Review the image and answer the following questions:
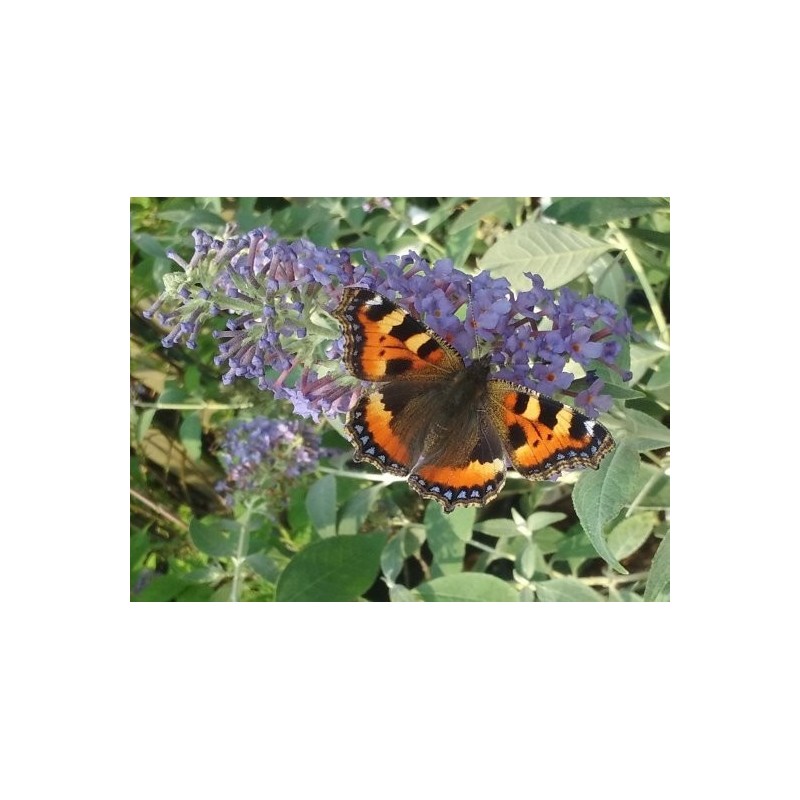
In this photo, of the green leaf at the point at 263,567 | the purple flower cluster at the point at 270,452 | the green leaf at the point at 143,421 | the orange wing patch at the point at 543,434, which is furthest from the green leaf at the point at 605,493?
the green leaf at the point at 143,421

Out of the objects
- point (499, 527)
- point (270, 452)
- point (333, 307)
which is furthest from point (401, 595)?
point (333, 307)

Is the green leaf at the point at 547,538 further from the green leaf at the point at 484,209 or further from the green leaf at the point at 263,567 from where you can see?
the green leaf at the point at 484,209

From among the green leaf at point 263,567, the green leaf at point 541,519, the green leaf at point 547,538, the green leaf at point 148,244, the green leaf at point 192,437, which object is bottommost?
the green leaf at point 263,567

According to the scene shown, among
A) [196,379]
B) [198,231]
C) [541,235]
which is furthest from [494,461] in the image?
[196,379]

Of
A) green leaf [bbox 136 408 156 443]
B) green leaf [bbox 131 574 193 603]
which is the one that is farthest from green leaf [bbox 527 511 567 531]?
green leaf [bbox 136 408 156 443]
